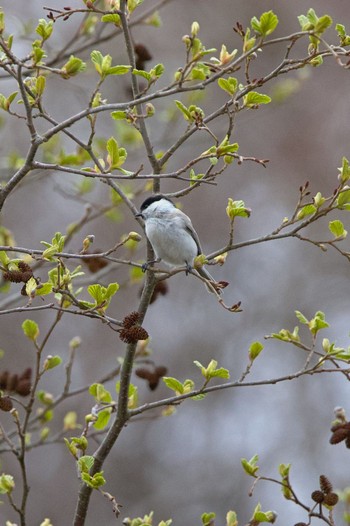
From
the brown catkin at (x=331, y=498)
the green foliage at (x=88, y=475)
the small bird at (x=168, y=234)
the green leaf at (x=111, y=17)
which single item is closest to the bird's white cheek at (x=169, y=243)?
the small bird at (x=168, y=234)

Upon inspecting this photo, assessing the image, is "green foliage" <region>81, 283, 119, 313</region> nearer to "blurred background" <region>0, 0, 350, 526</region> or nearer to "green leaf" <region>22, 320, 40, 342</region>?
"green leaf" <region>22, 320, 40, 342</region>

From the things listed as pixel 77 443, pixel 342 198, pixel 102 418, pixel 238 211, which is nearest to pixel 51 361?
pixel 102 418

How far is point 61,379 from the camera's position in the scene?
5.94m

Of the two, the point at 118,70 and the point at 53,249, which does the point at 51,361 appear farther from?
the point at 118,70

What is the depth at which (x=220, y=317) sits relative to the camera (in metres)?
6.77

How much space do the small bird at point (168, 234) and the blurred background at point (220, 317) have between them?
109 inches

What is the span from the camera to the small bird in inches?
118

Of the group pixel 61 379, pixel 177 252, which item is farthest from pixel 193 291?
pixel 177 252

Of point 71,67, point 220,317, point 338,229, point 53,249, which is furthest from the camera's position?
point 220,317

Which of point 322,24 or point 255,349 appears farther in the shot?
point 255,349

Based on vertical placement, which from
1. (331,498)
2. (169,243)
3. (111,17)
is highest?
(169,243)

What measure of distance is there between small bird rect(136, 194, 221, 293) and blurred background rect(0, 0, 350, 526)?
276 centimetres

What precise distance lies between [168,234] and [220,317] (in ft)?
12.6

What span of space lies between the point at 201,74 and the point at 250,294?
500 centimetres
